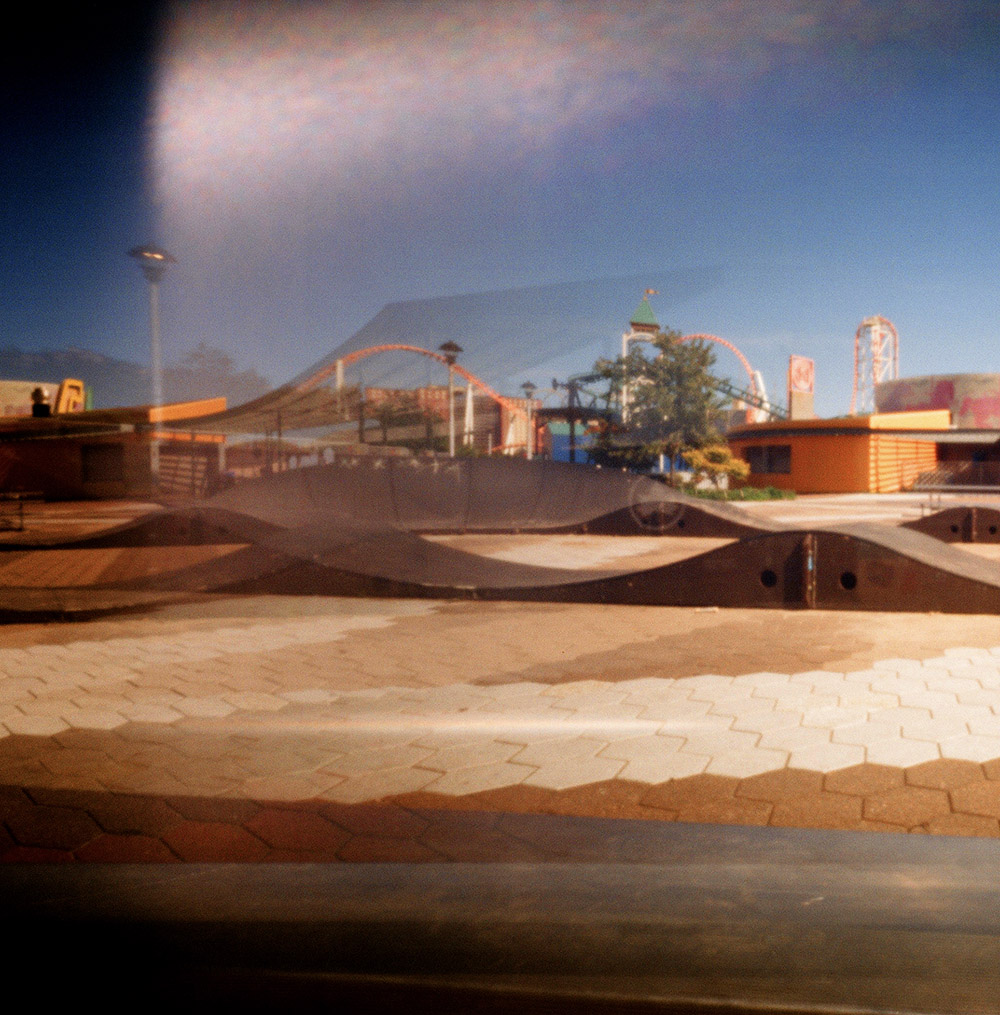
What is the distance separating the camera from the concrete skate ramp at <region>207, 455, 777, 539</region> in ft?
39.1

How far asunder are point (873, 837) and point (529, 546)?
884 centimetres

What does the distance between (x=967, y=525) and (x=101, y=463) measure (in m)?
15.8

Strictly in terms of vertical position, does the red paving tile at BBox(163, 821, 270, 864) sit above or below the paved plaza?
above

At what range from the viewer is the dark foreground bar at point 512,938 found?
0.79m

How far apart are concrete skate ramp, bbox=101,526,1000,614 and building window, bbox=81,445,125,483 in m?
9.10

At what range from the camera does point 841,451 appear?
2847 centimetres

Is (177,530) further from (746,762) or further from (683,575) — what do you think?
(746,762)

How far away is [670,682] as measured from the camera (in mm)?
3602

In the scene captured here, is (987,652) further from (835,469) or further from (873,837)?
(835,469)

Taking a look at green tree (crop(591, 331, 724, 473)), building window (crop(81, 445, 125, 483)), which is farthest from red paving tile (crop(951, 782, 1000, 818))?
green tree (crop(591, 331, 724, 473))

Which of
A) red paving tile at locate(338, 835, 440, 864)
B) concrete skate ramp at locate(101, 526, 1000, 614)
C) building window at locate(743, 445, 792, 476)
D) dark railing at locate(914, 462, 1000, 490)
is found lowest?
red paving tile at locate(338, 835, 440, 864)

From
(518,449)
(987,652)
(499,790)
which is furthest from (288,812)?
(518,449)

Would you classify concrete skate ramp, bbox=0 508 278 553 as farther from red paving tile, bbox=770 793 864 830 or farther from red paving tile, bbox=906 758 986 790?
red paving tile, bbox=906 758 986 790

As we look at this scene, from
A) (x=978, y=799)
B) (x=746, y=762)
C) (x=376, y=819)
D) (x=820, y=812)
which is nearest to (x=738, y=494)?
(x=746, y=762)
